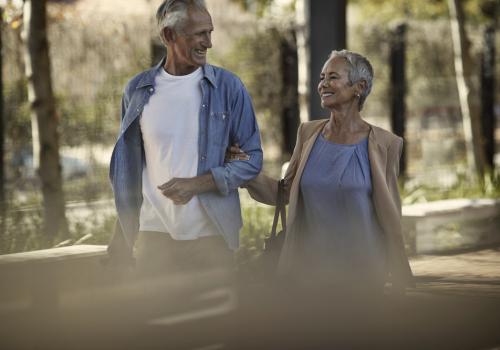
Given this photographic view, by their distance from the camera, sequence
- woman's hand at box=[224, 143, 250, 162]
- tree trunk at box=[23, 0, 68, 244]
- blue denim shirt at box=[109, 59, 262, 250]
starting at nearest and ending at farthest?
blue denim shirt at box=[109, 59, 262, 250] < woman's hand at box=[224, 143, 250, 162] < tree trunk at box=[23, 0, 68, 244]

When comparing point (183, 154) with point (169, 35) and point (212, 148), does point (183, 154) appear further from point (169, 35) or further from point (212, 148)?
point (169, 35)

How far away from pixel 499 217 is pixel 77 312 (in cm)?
693

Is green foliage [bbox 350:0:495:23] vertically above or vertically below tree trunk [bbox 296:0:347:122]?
above

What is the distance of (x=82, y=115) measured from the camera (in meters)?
11.4

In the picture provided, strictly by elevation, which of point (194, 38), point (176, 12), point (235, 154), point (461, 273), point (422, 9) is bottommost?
point (461, 273)

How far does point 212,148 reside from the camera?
15.2 feet

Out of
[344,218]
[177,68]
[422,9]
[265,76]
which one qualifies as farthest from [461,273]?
[422,9]

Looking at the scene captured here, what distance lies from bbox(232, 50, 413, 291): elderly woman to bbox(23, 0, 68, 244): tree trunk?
4683mm

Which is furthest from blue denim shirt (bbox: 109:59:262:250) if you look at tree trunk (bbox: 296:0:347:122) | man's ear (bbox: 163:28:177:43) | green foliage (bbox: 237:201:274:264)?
tree trunk (bbox: 296:0:347:122)

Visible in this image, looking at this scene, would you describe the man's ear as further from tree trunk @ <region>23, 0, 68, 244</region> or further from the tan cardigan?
tree trunk @ <region>23, 0, 68, 244</region>

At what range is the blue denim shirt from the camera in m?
4.62

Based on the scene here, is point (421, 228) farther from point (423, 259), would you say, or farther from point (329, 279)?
point (329, 279)

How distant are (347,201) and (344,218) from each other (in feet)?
0.29

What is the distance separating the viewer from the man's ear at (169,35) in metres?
4.59
